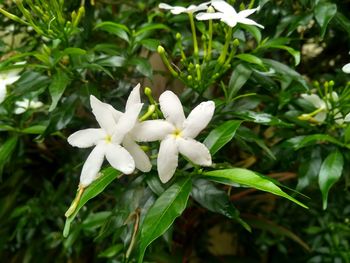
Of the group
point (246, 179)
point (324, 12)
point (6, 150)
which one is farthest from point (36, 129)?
point (324, 12)

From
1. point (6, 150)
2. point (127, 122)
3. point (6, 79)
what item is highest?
point (127, 122)

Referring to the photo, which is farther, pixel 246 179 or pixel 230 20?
pixel 230 20

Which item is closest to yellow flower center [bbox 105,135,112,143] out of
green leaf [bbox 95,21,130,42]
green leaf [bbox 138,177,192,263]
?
green leaf [bbox 138,177,192,263]

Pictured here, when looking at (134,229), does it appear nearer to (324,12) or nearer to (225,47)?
(225,47)

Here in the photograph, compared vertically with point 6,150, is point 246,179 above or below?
above

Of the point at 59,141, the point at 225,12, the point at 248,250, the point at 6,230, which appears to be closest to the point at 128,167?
the point at 225,12

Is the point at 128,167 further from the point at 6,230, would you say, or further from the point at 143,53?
the point at 6,230
